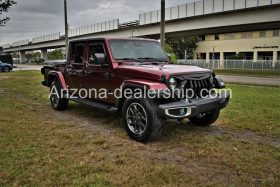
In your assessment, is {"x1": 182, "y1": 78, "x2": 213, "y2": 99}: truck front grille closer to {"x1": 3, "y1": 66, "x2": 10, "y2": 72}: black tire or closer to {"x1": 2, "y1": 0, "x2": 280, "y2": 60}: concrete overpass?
{"x1": 2, "y1": 0, "x2": 280, "y2": 60}: concrete overpass

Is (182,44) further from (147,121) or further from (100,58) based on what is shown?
(147,121)

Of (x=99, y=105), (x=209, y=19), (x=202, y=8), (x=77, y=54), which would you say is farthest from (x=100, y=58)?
(x=209, y=19)

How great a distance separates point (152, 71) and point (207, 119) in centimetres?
195

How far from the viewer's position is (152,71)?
5.43 meters

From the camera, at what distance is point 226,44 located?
58781 mm

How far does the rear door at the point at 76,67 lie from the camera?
733cm

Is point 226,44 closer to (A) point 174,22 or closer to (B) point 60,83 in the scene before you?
(A) point 174,22

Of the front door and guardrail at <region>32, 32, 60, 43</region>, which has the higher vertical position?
guardrail at <region>32, 32, 60, 43</region>

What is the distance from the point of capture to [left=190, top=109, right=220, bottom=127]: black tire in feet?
21.6

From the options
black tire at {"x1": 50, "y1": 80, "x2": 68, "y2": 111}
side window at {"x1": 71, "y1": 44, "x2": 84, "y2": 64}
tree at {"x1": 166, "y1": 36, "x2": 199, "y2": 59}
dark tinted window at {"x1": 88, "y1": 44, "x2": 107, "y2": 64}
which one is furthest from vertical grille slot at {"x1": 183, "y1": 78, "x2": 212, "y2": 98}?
tree at {"x1": 166, "y1": 36, "x2": 199, "y2": 59}

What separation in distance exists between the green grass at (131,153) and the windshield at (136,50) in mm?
1455

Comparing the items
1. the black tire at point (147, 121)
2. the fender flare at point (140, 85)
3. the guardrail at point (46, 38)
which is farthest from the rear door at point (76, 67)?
the guardrail at point (46, 38)

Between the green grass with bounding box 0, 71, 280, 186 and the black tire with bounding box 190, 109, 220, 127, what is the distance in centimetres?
17

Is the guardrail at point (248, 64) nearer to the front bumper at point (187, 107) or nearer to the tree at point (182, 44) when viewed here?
the tree at point (182, 44)
